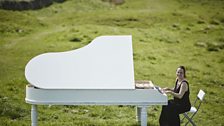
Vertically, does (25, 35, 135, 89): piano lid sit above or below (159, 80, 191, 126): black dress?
above

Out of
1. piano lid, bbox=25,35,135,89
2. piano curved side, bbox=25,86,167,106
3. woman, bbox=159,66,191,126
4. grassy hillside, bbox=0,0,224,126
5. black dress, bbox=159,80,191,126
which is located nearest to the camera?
piano curved side, bbox=25,86,167,106

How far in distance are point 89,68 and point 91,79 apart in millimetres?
355

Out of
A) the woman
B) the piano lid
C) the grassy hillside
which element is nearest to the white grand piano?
the piano lid

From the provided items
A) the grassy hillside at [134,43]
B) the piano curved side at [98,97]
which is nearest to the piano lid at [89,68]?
the piano curved side at [98,97]

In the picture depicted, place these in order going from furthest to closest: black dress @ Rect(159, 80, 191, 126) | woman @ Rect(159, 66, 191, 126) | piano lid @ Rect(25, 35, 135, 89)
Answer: black dress @ Rect(159, 80, 191, 126) < woman @ Rect(159, 66, 191, 126) < piano lid @ Rect(25, 35, 135, 89)

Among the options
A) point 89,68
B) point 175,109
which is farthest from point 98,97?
point 175,109

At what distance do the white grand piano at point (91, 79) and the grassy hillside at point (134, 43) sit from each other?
8.65 feet

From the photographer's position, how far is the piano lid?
36.8ft

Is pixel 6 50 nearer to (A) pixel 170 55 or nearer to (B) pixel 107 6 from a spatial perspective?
(A) pixel 170 55

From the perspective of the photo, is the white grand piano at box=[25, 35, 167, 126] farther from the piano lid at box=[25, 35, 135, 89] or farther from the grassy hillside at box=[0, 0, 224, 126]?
the grassy hillside at box=[0, 0, 224, 126]

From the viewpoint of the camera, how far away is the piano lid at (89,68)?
1123cm

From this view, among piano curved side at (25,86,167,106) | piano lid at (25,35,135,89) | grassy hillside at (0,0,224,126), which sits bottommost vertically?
grassy hillside at (0,0,224,126)

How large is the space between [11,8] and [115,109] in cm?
2616

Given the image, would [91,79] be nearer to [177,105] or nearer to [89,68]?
[89,68]
